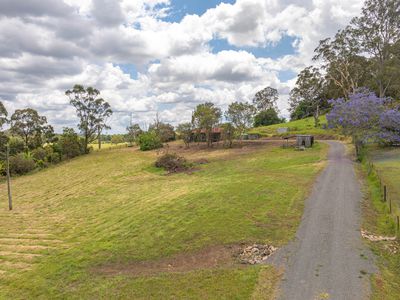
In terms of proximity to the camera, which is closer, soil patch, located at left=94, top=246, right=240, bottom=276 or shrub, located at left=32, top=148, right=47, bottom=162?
soil patch, located at left=94, top=246, right=240, bottom=276

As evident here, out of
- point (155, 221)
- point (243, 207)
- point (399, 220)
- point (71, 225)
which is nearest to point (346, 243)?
point (399, 220)

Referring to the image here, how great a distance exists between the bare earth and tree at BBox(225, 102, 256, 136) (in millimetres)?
Answer: 36087

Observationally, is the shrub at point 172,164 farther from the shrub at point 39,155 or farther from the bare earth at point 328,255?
the shrub at point 39,155

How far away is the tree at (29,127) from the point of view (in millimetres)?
67062

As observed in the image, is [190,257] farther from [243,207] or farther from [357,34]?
[357,34]

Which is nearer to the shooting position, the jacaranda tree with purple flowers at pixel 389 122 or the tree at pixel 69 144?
the jacaranda tree with purple flowers at pixel 389 122

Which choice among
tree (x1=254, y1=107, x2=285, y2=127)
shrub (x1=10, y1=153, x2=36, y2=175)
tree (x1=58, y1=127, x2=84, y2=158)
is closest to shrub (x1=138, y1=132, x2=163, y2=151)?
tree (x1=58, y1=127, x2=84, y2=158)

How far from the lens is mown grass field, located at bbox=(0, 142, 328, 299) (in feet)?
36.8

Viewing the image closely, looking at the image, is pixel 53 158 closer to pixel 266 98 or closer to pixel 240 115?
pixel 240 115

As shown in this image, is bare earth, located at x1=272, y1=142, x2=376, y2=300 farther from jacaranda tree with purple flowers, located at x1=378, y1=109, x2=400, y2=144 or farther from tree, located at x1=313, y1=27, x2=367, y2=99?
tree, located at x1=313, y1=27, x2=367, y2=99

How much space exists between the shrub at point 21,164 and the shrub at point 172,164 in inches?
1003

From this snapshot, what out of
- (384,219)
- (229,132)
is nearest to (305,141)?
(229,132)

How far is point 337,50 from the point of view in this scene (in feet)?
177

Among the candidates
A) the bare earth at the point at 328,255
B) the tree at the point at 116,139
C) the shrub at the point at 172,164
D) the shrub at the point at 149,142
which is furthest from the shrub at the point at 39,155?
the bare earth at the point at 328,255
